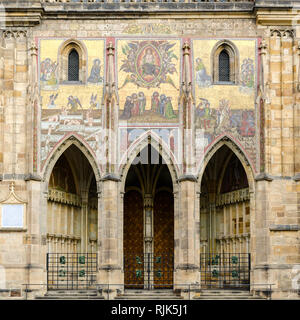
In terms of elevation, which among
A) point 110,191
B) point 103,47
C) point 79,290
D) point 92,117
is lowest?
point 79,290

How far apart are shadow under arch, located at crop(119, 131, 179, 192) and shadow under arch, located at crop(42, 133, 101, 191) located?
0.85 m

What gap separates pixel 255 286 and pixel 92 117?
7743mm

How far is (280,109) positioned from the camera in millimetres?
31484

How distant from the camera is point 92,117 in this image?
31.4 m

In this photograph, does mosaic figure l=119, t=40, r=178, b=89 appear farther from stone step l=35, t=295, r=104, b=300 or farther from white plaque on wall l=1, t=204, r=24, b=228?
stone step l=35, t=295, r=104, b=300

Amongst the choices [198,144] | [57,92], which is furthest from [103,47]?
[198,144]

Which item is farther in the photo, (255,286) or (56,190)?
(56,190)

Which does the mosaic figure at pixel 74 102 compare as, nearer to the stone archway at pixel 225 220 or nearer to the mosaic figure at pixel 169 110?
the mosaic figure at pixel 169 110

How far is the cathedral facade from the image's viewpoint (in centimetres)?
3066

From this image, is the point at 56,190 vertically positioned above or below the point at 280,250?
above

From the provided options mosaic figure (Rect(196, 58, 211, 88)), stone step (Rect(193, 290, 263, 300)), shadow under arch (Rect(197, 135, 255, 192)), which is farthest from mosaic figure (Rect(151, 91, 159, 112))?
stone step (Rect(193, 290, 263, 300))

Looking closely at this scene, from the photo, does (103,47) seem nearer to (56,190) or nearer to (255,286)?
(56,190)

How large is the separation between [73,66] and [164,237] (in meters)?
7.15

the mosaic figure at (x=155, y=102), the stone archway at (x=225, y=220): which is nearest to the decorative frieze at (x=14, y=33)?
the mosaic figure at (x=155, y=102)
